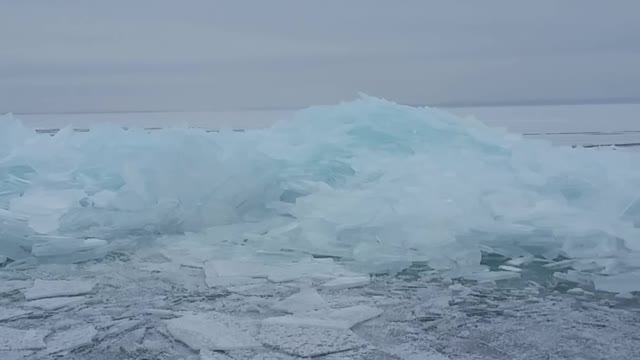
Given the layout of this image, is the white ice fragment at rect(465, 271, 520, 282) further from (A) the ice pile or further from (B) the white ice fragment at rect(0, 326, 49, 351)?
(B) the white ice fragment at rect(0, 326, 49, 351)

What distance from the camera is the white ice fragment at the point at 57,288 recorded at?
9.37ft

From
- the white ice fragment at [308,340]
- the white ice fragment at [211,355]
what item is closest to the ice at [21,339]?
the white ice fragment at [211,355]

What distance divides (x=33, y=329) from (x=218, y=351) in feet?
2.62

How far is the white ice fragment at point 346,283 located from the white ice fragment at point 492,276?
53 cm

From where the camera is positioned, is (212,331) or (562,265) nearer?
(212,331)

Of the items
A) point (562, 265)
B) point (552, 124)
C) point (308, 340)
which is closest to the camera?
point (308, 340)

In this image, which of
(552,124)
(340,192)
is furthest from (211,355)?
(552,124)

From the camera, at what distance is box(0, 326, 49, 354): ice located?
2184mm

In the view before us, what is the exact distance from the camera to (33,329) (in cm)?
239

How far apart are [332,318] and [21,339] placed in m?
1.18

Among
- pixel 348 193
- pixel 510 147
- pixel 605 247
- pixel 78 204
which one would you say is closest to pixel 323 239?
pixel 348 193

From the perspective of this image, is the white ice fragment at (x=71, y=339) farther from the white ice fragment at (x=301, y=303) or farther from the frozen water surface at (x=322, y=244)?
the white ice fragment at (x=301, y=303)

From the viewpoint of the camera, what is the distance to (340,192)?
170 inches

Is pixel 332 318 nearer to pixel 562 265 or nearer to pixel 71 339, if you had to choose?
pixel 71 339
